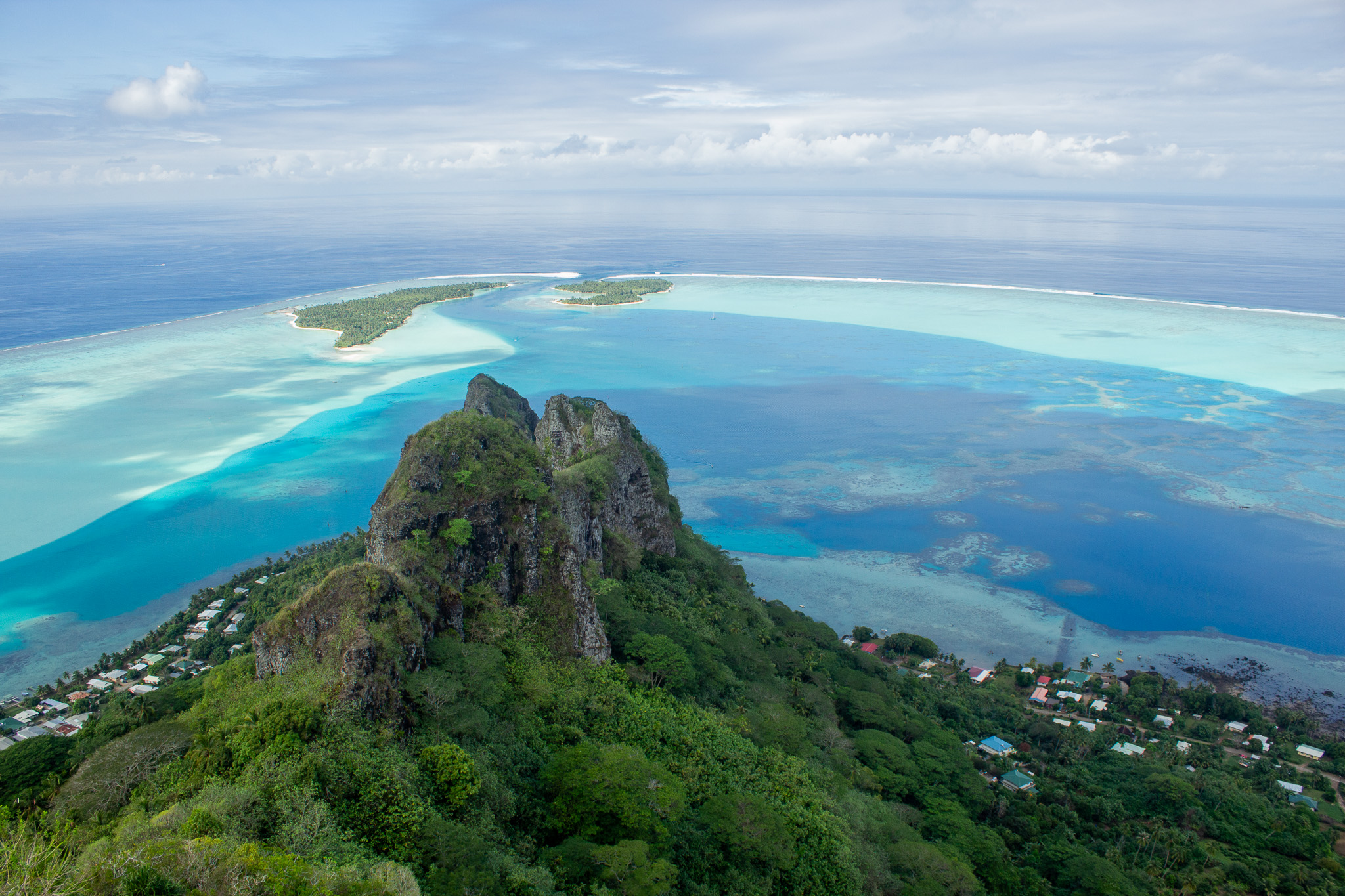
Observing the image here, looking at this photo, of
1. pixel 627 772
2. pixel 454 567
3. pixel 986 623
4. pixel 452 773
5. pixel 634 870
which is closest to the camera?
pixel 452 773

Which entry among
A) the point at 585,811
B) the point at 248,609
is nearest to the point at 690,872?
the point at 585,811

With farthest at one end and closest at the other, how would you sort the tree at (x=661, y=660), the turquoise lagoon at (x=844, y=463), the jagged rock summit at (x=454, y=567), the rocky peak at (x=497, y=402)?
the rocky peak at (x=497, y=402) → the turquoise lagoon at (x=844, y=463) → the tree at (x=661, y=660) → the jagged rock summit at (x=454, y=567)

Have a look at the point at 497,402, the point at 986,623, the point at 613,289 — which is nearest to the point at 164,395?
the point at 497,402

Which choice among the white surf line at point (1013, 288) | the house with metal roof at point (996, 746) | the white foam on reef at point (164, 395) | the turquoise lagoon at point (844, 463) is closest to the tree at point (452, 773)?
the house with metal roof at point (996, 746)

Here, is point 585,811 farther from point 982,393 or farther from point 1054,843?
point 982,393

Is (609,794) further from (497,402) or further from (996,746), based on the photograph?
(497,402)

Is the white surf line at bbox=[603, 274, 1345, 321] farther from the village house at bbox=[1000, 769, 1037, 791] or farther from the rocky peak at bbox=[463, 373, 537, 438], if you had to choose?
the village house at bbox=[1000, 769, 1037, 791]

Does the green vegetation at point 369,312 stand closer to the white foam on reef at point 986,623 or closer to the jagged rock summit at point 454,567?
the white foam on reef at point 986,623
